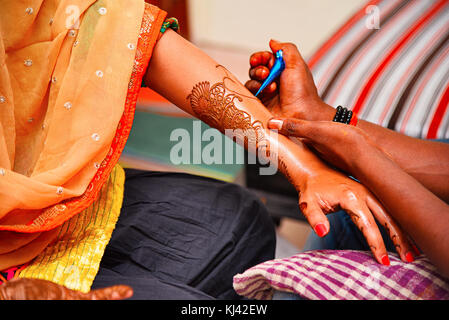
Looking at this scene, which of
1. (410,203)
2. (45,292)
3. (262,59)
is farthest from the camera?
(262,59)

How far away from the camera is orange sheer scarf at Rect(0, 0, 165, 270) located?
71cm

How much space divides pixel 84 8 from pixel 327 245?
671 millimetres

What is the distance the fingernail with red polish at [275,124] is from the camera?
2.92 ft

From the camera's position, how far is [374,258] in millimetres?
658

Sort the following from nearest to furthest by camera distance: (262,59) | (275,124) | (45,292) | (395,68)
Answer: (45,292) → (275,124) → (262,59) → (395,68)

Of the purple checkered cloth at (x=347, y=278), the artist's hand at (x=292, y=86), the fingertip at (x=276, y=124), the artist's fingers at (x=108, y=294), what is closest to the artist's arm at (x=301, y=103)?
the artist's hand at (x=292, y=86)

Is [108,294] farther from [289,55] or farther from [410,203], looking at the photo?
[289,55]

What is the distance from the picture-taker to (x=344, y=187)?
79 centimetres

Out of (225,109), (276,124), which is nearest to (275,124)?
(276,124)

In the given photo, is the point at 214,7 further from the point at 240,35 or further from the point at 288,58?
the point at 288,58

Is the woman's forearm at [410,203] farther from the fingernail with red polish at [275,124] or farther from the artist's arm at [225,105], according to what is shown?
the fingernail with red polish at [275,124]

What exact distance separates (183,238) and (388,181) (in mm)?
400

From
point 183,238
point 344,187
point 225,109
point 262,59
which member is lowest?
point 183,238

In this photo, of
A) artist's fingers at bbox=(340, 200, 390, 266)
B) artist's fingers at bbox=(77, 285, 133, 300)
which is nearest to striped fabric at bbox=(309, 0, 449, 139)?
artist's fingers at bbox=(340, 200, 390, 266)
